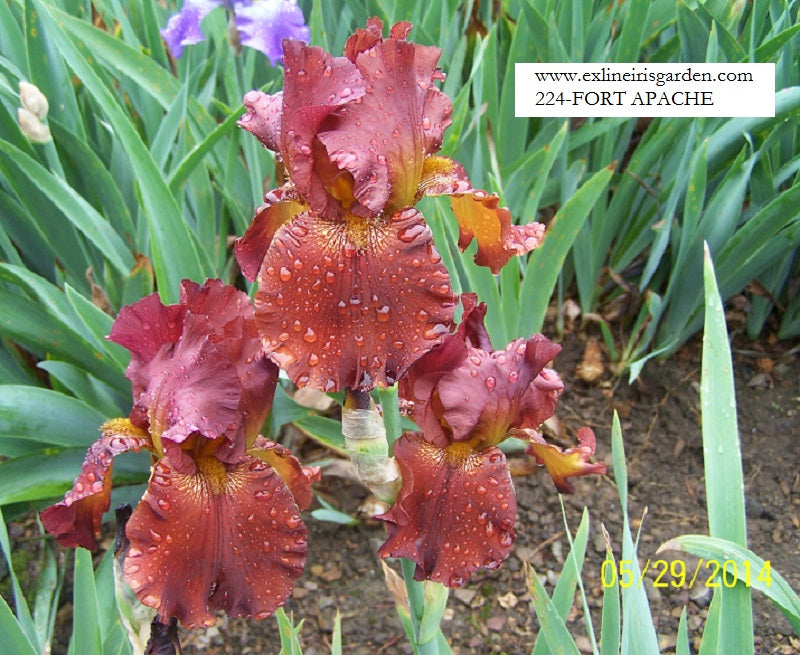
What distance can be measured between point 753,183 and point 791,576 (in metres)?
0.87

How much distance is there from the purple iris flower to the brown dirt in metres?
1.01

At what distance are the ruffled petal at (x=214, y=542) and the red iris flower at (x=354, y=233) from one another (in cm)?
16

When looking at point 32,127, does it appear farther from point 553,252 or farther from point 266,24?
point 553,252

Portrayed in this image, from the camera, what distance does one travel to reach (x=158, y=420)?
720mm

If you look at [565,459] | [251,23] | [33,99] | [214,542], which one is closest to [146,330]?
[214,542]

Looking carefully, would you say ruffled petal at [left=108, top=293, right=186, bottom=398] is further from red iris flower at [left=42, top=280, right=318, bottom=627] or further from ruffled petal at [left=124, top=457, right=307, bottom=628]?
ruffled petal at [left=124, top=457, right=307, bottom=628]

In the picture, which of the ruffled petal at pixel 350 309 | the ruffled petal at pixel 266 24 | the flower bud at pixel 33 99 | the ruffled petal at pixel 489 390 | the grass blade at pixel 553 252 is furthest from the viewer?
the ruffled petal at pixel 266 24

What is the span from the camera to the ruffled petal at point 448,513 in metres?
0.73

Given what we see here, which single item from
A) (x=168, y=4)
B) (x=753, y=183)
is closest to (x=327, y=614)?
(x=753, y=183)

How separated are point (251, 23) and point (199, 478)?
4.72 feet

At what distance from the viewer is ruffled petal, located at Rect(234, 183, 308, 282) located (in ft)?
2.46

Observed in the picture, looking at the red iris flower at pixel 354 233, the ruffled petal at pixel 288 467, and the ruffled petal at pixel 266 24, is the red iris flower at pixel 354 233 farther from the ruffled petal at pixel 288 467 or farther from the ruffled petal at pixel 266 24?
the ruffled petal at pixel 266 24

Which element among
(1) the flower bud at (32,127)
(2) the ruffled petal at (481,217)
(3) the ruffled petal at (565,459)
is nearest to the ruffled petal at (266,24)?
(1) the flower bud at (32,127)

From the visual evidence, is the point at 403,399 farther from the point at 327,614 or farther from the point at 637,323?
the point at 637,323
